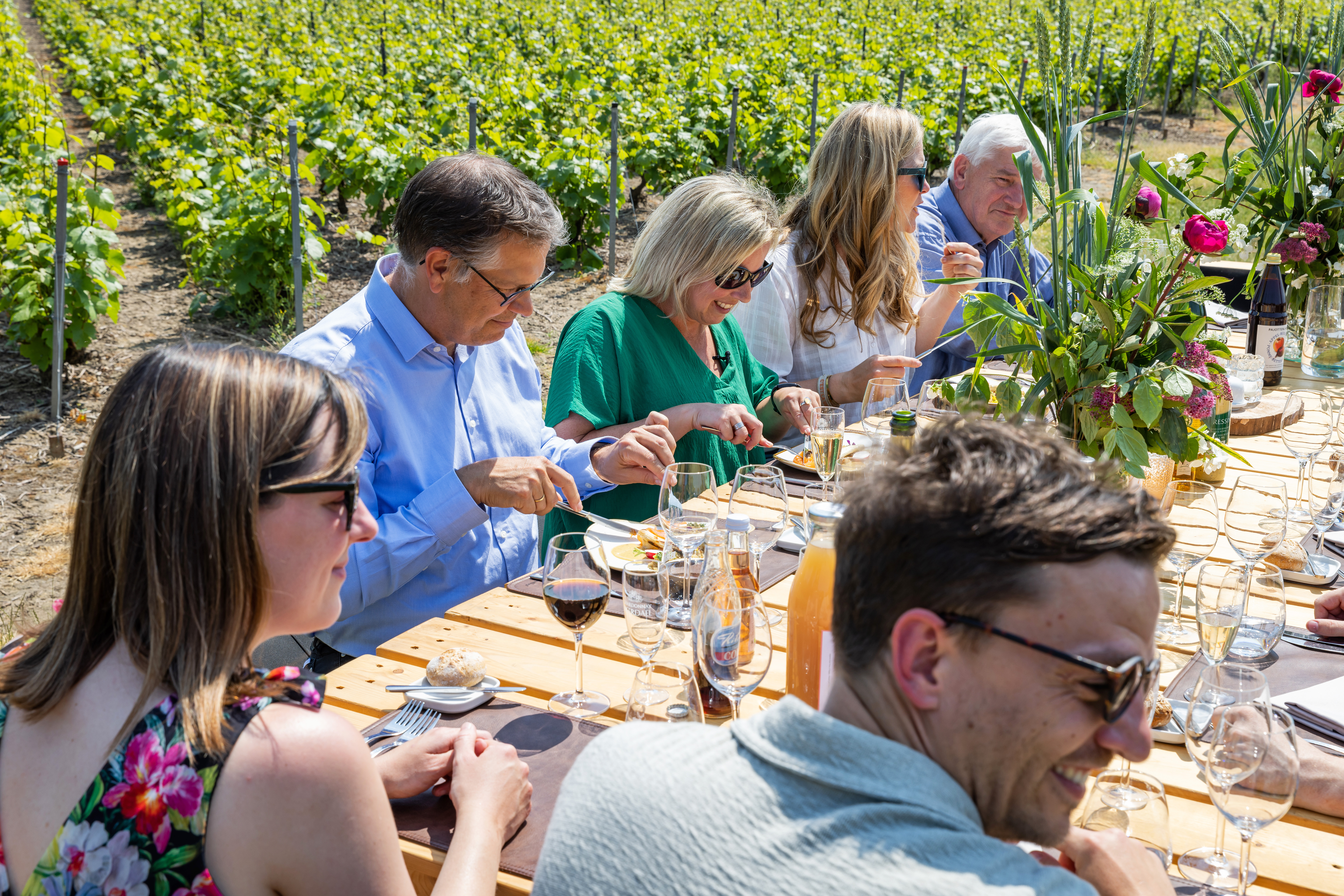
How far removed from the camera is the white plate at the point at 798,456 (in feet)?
8.53

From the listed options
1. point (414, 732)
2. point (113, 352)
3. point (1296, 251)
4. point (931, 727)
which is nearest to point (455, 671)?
point (414, 732)

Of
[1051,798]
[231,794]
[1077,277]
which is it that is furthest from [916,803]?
[1077,277]

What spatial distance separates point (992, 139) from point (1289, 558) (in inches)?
87.5

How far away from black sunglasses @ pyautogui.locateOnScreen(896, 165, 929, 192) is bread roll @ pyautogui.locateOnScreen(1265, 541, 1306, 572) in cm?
176

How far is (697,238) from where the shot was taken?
9.46ft

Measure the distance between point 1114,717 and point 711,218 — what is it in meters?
2.13

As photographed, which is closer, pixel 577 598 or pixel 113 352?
pixel 577 598

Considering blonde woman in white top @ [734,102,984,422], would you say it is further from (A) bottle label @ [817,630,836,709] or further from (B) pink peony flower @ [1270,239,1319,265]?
(A) bottle label @ [817,630,836,709]

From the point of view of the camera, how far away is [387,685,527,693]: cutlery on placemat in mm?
1604

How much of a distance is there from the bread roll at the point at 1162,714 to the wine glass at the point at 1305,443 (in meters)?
0.68

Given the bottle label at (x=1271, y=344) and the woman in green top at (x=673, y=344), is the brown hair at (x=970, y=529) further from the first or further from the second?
the bottle label at (x=1271, y=344)

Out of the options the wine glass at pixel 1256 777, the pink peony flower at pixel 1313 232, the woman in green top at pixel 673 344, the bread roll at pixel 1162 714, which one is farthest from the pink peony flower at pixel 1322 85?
the wine glass at pixel 1256 777

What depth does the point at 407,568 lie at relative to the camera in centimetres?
220

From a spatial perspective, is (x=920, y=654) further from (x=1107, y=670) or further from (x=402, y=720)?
(x=402, y=720)
